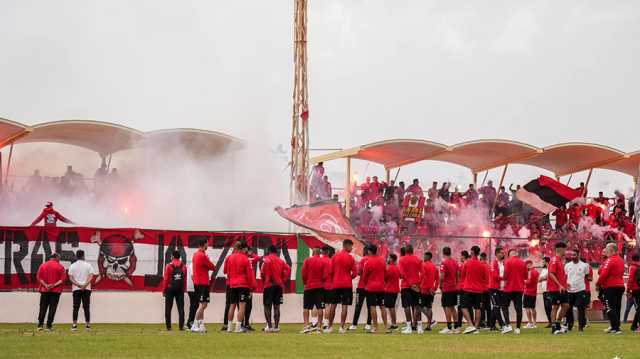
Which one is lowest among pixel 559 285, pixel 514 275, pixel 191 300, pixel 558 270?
pixel 191 300

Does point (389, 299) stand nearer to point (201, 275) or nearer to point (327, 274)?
point (327, 274)

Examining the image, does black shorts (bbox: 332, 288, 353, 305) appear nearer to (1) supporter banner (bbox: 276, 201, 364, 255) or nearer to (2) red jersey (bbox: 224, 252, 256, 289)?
(2) red jersey (bbox: 224, 252, 256, 289)

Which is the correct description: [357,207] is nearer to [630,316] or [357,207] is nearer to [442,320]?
[442,320]

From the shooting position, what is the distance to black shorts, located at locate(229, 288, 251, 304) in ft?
69.5

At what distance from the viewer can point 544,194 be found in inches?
1378

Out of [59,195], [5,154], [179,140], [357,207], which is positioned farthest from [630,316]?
[5,154]

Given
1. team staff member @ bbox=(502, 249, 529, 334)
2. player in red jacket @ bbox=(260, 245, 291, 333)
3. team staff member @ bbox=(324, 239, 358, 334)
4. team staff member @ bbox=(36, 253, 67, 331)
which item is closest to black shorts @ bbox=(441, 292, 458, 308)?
team staff member @ bbox=(502, 249, 529, 334)

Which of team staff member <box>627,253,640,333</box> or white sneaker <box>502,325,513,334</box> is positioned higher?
team staff member <box>627,253,640,333</box>

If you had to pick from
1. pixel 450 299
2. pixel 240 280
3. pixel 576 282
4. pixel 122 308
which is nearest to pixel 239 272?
pixel 240 280

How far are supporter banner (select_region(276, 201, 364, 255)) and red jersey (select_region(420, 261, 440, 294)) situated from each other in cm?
260

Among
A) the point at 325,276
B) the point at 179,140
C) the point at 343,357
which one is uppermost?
the point at 179,140

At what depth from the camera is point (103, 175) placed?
36.6 metres

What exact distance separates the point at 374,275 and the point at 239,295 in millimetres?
2947

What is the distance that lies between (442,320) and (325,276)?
7.94 meters
